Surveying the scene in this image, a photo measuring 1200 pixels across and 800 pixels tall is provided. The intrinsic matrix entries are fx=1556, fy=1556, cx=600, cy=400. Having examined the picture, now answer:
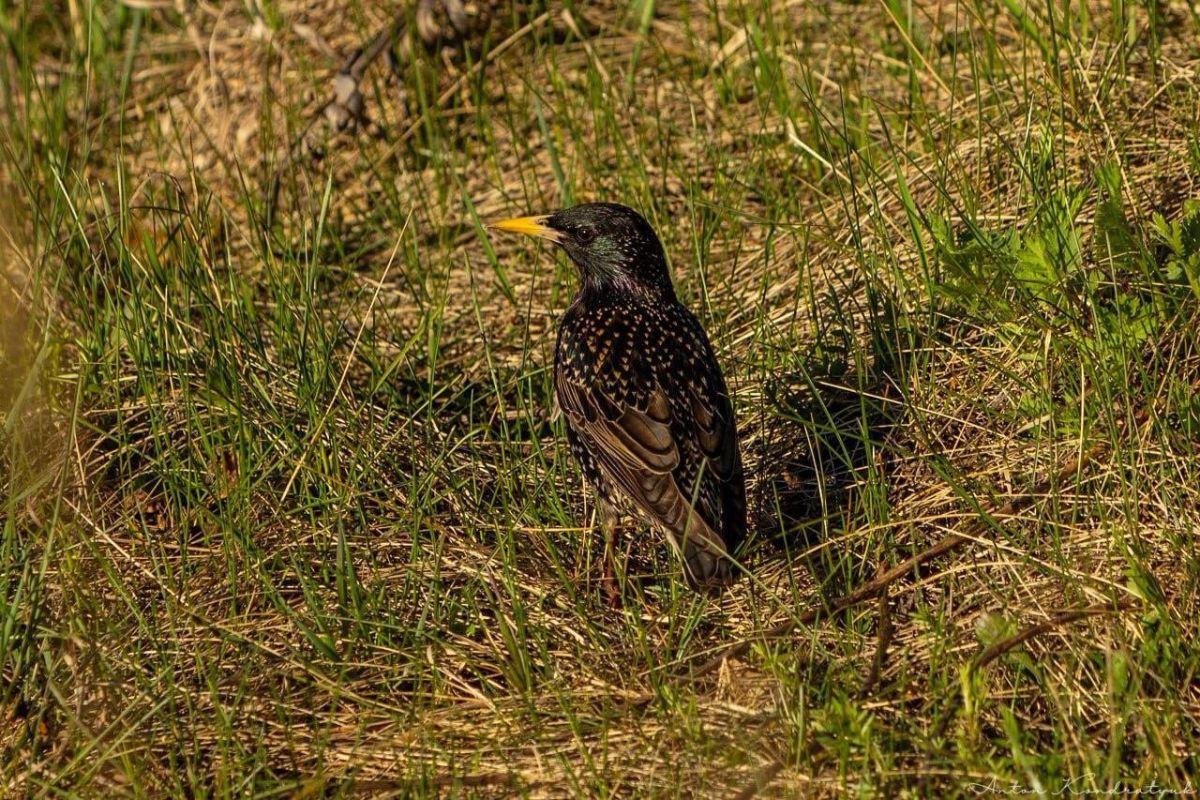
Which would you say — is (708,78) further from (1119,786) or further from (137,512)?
(1119,786)

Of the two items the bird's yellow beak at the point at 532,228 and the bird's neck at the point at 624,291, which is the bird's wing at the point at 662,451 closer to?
the bird's neck at the point at 624,291

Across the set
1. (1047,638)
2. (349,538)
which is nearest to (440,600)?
(349,538)

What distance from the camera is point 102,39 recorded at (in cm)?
729

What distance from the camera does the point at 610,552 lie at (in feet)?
13.7

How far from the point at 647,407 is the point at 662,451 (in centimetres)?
16

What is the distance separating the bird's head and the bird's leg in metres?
0.75

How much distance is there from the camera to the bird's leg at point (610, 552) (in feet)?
13.6
